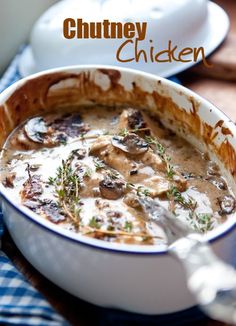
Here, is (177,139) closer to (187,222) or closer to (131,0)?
(187,222)

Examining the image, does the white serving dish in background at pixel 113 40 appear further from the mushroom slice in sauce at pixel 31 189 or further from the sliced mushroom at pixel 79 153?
the mushroom slice in sauce at pixel 31 189

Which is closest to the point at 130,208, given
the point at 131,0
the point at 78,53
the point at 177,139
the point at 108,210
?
the point at 108,210

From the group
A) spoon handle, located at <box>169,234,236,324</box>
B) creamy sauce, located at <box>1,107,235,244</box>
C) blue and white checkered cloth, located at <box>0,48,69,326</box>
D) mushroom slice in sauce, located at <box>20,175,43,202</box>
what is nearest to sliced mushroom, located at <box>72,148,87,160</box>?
creamy sauce, located at <box>1,107,235,244</box>

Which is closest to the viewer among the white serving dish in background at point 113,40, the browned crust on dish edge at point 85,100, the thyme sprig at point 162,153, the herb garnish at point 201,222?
the herb garnish at point 201,222

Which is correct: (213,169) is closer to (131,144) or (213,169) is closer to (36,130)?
(131,144)

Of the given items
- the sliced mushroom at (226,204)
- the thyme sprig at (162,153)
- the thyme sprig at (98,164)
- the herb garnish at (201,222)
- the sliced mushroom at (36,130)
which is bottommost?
the sliced mushroom at (226,204)

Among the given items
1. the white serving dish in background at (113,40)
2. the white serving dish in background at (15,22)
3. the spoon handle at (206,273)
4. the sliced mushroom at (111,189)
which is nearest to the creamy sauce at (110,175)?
the sliced mushroom at (111,189)

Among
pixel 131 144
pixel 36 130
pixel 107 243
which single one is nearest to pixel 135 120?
pixel 131 144
